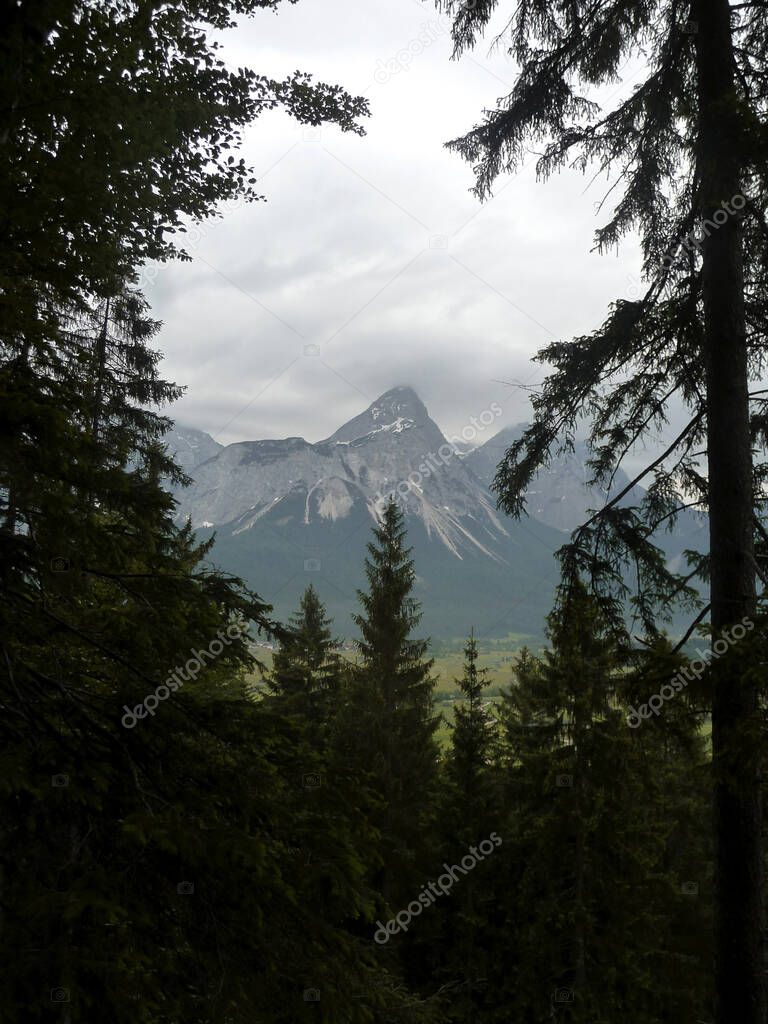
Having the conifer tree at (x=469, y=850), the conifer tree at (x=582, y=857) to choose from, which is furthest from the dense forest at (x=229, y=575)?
the conifer tree at (x=469, y=850)

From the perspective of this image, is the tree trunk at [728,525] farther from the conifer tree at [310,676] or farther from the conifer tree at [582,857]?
the conifer tree at [310,676]

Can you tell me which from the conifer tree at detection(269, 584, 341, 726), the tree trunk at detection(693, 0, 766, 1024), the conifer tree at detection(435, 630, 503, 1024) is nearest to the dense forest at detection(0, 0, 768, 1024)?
the tree trunk at detection(693, 0, 766, 1024)

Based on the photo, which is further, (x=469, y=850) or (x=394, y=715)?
(x=394, y=715)

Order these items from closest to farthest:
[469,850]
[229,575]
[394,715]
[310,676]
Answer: [229,575] < [469,850] < [394,715] < [310,676]

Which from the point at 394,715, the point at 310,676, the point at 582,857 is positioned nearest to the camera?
the point at 582,857

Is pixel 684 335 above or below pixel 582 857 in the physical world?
above

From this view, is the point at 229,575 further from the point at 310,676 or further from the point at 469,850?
the point at 310,676

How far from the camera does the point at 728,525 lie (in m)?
5.63

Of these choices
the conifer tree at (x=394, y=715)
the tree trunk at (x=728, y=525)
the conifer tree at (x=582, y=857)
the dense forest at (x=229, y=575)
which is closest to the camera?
the dense forest at (x=229, y=575)

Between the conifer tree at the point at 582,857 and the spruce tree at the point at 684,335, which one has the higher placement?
the spruce tree at the point at 684,335

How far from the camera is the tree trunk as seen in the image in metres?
4.96

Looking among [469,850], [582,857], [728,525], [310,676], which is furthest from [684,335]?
[310,676]

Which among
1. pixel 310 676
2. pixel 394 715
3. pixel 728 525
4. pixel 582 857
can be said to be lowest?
pixel 582 857

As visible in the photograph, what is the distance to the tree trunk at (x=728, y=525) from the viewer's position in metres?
4.96
